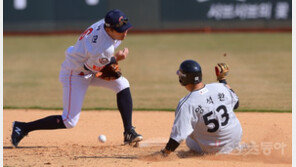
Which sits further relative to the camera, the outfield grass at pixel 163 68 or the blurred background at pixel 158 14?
the blurred background at pixel 158 14

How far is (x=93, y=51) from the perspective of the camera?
5.81 metres

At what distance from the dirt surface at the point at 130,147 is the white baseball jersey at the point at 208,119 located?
0.63 ft

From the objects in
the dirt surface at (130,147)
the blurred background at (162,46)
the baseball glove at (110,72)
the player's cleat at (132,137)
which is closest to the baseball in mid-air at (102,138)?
the dirt surface at (130,147)

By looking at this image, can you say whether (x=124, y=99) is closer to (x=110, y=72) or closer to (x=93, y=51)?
(x=110, y=72)

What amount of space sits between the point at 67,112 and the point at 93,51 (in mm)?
800

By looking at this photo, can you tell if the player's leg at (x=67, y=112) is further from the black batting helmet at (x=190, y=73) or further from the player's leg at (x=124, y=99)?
the black batting helmet at (x=190, y=73)

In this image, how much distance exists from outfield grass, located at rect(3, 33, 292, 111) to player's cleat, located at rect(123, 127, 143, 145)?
2.81 metres

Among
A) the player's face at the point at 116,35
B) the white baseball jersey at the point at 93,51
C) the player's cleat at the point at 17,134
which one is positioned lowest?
the player's cleat at the point at 17,134

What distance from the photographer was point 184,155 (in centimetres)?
568

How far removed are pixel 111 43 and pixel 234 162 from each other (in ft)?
6.17

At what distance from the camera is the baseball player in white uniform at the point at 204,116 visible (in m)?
5.09

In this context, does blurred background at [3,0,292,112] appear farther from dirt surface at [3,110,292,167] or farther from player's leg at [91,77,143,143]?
player's leg at [91,77,143,143]

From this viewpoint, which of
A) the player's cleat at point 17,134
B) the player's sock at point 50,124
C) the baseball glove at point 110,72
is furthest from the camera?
the player's cleat at point 17,134

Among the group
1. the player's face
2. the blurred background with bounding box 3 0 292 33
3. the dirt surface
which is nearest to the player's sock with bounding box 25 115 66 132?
the dirt surface
